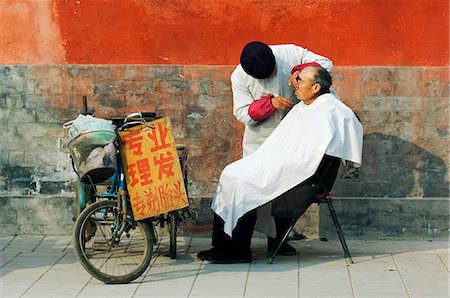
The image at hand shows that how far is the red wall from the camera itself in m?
9.36

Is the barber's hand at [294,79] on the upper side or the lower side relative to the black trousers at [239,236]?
upper

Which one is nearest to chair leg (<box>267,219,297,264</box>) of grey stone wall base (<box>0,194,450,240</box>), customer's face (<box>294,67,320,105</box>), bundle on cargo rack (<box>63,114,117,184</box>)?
customer's face (<box>294,67,320,105</box>)

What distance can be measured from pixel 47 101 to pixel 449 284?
4.04 meters

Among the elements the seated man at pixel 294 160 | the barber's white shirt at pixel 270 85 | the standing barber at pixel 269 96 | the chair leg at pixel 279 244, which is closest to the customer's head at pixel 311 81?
the seated man at pixel 294 160

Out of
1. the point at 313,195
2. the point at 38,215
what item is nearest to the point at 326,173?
the point at 313,195

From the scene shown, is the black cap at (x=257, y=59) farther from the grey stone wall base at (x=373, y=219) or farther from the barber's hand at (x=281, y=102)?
the grey stone wall base at (x=373, y=219)

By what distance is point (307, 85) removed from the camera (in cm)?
831

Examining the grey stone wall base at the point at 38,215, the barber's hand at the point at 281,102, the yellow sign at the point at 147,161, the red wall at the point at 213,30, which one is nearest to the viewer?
the yellow sign at the point at 147,161

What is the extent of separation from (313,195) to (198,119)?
5.62ft

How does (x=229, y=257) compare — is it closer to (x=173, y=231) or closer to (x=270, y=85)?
(x=173, y=231)

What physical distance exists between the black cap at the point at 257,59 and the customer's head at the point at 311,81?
0.28 metres

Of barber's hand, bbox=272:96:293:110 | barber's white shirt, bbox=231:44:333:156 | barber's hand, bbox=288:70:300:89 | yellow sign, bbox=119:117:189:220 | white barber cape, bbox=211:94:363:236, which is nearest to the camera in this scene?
yellow sign, bbox=119:117:189:220

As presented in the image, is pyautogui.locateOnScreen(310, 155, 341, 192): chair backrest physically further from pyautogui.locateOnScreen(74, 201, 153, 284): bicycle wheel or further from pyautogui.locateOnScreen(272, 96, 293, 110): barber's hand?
pyautogui.locateOnScreen(74, 201, 153, 284): bicycle wheel

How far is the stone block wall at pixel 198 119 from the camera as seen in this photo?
9.42 metres
